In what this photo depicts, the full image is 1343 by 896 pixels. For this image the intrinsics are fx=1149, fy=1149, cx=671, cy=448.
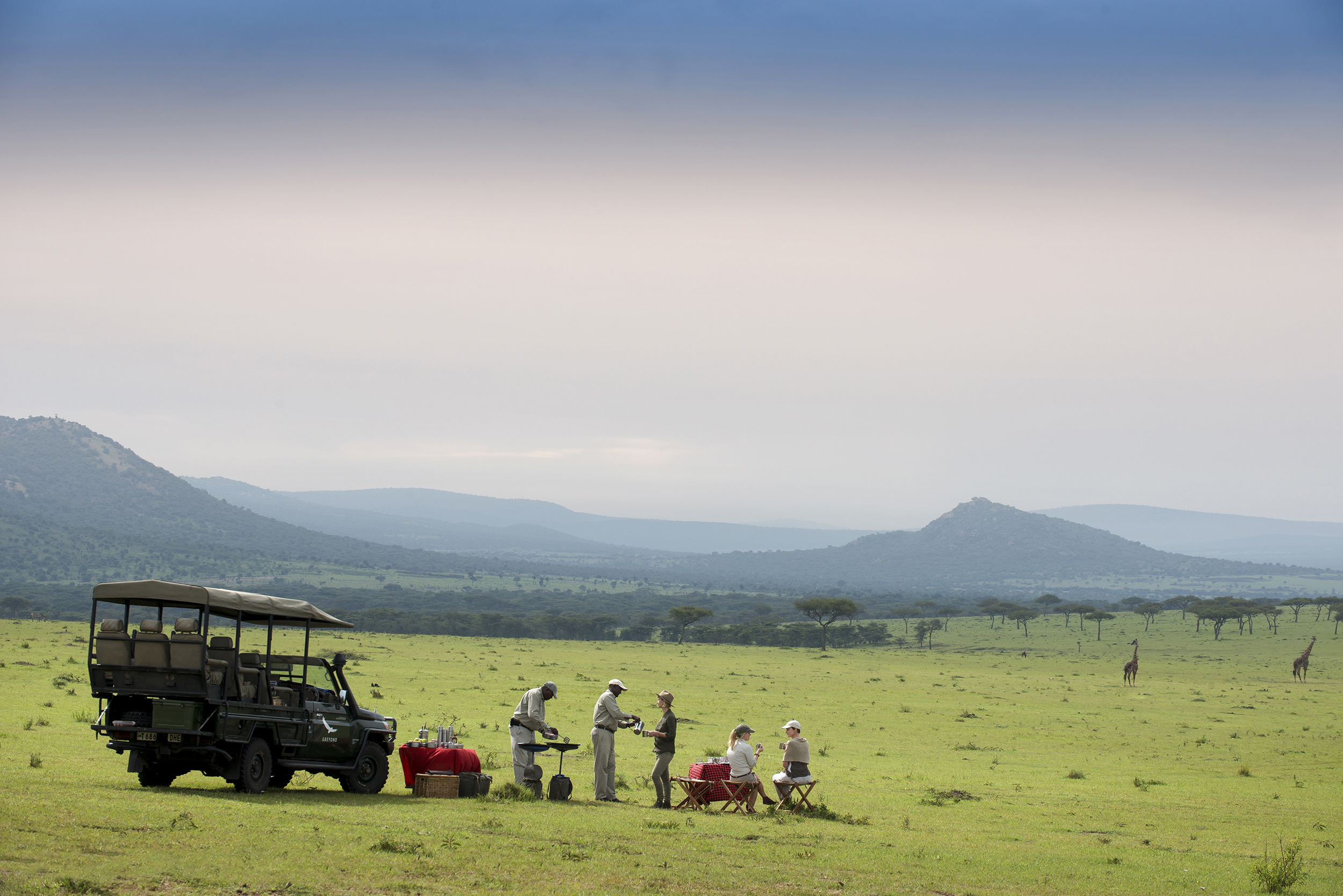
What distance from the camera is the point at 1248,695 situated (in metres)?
62.6

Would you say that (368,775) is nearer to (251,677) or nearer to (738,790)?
(251,677)

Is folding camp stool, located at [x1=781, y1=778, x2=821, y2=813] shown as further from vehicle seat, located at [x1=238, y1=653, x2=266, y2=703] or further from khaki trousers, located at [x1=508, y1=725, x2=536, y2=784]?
vehicle seat, located at [x1=238, y1=653, x2=266, y2=703]

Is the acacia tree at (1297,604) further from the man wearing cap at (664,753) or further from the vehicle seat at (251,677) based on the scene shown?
the vehicle seat at (251,677)

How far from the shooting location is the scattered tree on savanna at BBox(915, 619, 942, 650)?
436 ft

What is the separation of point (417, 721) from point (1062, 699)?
36857 mm

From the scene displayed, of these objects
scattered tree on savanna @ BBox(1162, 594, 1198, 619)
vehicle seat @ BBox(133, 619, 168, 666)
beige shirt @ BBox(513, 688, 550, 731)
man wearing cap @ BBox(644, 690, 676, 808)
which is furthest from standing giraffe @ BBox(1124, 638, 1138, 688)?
scattered tree on savanna @ BBox(1162, 594, 1198, 619)

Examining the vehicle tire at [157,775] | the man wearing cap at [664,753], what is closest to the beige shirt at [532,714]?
the man wearing cap at [664,753]

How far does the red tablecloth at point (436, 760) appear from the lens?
19.1m

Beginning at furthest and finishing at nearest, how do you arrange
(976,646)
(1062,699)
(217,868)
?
1. (976,646)
2. (1062,699)
3. (217,868)

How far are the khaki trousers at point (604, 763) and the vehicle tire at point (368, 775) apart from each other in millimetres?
3561

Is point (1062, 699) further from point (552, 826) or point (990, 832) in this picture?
point (552, 826)

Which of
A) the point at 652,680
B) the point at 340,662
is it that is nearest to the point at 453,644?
the point at 652,680

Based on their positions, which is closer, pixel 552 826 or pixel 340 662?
pixel 552 826

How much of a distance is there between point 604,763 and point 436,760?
2.81 metres
